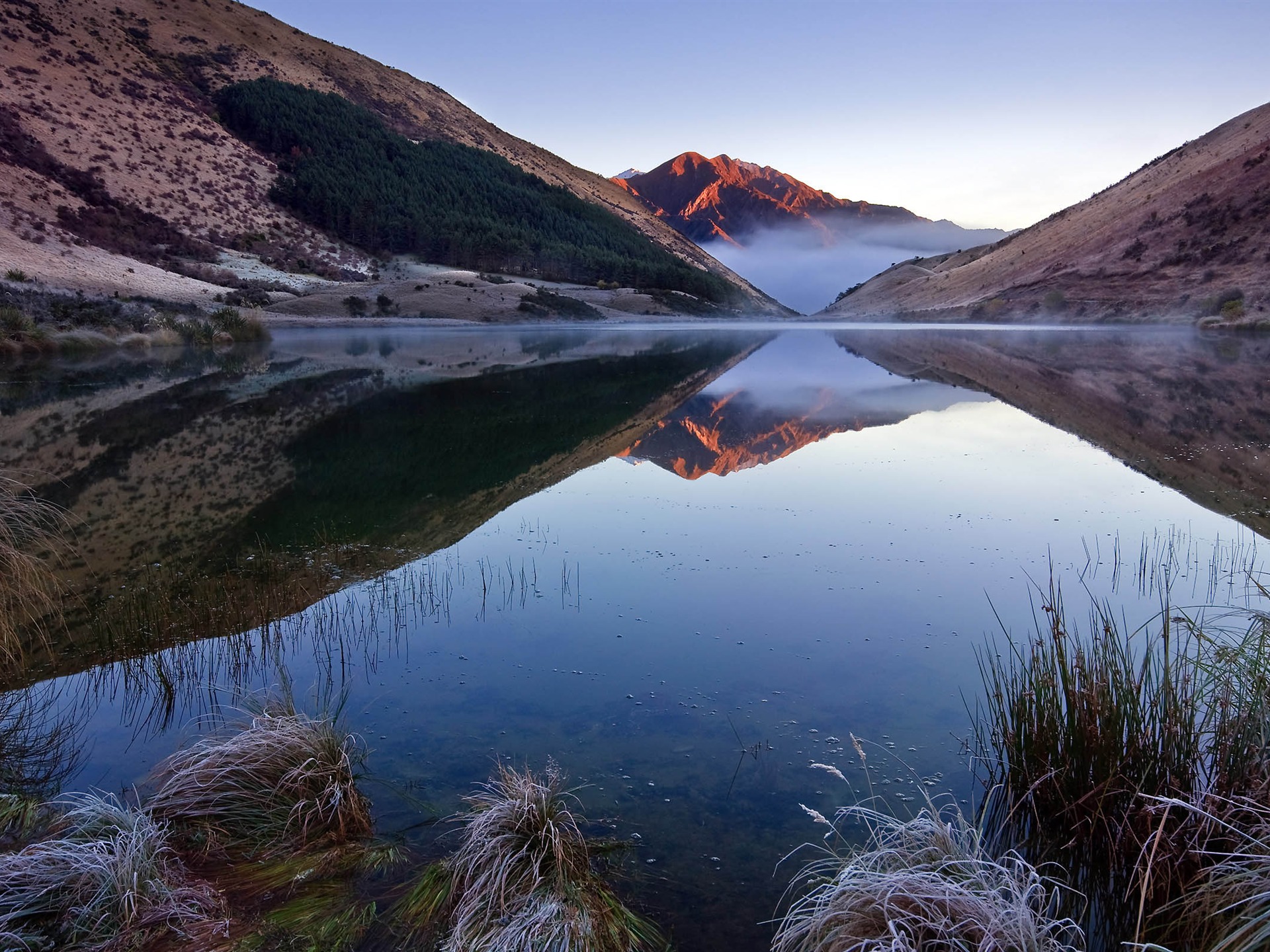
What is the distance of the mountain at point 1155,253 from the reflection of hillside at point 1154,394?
311 inches

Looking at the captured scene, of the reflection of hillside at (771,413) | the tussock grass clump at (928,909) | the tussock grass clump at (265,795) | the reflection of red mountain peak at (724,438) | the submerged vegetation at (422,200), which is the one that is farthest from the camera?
the submerged vegetation at (422,200)

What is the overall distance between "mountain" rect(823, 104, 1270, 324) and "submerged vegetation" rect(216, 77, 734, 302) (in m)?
37.5

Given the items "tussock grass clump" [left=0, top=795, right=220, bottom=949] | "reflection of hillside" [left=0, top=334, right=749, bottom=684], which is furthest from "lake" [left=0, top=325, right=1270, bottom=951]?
"tussock grass clump" [left=0, top=795, right=220, bottom=949]

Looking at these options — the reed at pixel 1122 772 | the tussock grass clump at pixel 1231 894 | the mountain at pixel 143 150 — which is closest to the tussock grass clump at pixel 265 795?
the reed at pixel 1122 772

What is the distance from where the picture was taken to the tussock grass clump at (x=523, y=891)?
3016 mm

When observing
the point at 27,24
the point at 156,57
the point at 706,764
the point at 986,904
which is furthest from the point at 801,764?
the point at 156,57

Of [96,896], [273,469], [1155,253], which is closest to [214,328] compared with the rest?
[273,469]

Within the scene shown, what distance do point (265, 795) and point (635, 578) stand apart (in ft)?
14.2

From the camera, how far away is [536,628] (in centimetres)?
664

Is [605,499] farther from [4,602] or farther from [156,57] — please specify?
[156,57]

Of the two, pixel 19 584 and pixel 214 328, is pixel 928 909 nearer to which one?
pixel 19 584

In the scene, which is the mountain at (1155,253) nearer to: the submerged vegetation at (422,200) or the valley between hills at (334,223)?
the valley between hills at (334,223)

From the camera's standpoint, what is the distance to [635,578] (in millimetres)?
7836

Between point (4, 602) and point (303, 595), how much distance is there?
85.8 inches
